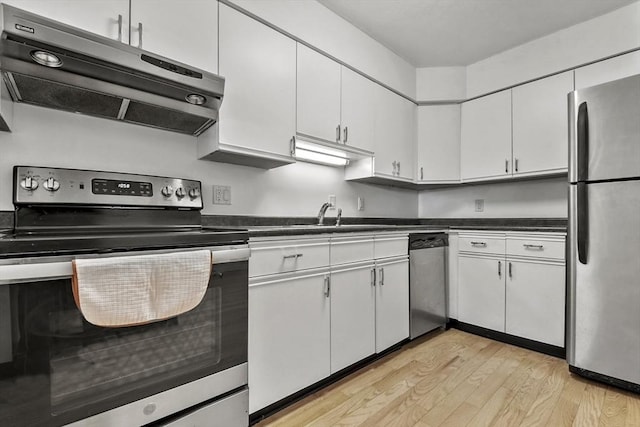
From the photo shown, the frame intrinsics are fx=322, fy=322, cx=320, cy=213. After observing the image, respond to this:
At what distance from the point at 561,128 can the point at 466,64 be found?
1066 mm

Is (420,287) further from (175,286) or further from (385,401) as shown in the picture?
(175,286)

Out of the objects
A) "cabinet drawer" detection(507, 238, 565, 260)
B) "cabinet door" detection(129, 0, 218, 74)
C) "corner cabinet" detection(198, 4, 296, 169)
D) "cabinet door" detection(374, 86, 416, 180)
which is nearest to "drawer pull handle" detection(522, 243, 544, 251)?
"cabinet drawer" detection(507, 238, 565, 260)

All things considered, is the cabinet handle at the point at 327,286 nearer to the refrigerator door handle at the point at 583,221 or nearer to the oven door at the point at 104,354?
the oven door at the point at 104,354

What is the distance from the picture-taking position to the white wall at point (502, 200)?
277cm

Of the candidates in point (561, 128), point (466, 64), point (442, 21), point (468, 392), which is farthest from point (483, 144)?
point (468, 392)

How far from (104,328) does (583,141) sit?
2.52 metres

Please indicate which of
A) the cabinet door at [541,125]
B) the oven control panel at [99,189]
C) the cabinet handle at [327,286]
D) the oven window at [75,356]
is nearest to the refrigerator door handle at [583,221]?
the cabinet door at [541,125]

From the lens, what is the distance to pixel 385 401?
1.71m

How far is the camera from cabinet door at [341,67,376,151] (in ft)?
7.72

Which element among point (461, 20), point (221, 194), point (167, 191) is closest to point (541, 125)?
point (461, 20)

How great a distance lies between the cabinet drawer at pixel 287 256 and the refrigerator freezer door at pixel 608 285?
1546 millimetres

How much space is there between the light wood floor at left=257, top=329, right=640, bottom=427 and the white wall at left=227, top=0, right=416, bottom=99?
6.99 feet

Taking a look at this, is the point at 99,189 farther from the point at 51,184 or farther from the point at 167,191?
the point at 167,191

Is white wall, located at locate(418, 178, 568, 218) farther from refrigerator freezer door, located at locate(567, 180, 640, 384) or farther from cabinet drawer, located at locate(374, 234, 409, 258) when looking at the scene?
cabinet drawer, located at locate(374, 234, 409, 258)
